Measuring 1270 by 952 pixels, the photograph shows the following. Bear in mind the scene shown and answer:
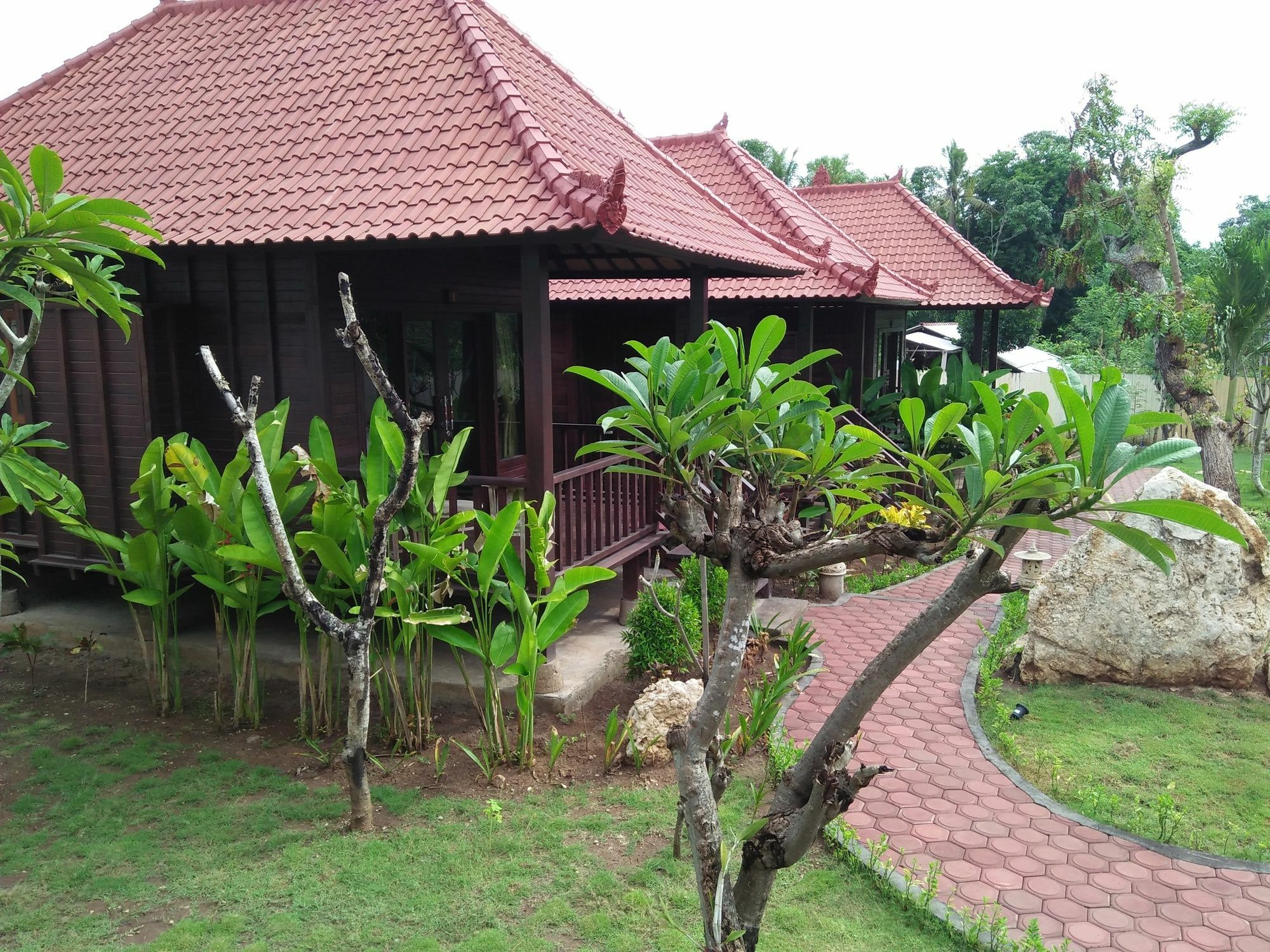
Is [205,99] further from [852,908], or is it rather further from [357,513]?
[852,908]

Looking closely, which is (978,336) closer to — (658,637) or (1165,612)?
(1165,612)

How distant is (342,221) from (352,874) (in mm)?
3766

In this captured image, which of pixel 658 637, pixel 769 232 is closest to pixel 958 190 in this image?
pixel 769 232

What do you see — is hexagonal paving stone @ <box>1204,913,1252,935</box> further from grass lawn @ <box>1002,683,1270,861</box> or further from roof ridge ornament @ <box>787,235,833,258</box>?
roof ridge ornament @ <box>787,235,833,258</box>

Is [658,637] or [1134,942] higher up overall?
[658,637]

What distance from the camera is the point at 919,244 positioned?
15.6 metres

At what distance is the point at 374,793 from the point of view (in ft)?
16.2

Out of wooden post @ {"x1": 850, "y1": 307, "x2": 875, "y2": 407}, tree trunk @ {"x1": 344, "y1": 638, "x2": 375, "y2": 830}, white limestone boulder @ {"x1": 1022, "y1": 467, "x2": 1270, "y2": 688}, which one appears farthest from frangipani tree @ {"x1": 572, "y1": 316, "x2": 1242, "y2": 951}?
wooden post @ {"x1": 850, "y1": 307, "x2": 875, "y2": 407}

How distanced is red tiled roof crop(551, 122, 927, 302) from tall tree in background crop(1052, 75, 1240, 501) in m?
4.99

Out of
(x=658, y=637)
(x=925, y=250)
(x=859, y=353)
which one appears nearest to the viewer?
(x=658, y=637)

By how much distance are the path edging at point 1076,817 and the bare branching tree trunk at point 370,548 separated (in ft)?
11.5

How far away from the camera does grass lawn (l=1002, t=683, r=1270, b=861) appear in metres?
4.80

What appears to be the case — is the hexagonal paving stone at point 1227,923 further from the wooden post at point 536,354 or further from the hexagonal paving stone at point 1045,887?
the wooden post at point 536,354

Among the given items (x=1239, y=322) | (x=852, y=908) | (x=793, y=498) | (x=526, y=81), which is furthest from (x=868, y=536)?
(x=1239, y=322)
